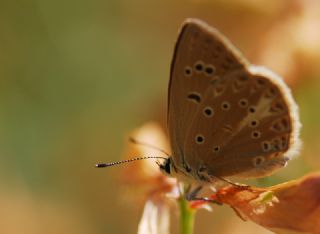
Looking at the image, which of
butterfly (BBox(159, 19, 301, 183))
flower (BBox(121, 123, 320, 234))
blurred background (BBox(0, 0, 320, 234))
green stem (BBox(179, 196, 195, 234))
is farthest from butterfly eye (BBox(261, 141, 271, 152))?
blurred background (BBox(0, 0, 320, 234))

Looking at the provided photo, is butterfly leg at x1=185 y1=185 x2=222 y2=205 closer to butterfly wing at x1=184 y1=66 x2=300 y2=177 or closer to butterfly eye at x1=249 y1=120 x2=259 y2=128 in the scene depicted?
butterfly wing at x1=184 y1=66 x2=300 y2=177

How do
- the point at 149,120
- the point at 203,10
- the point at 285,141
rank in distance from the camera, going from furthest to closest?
1. the point at 203,10
2. the point at 149,120
3. the point at 285,141

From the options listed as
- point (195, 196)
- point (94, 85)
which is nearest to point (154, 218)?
point (195, 196)

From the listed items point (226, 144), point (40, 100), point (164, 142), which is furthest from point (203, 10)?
point (226, 144)

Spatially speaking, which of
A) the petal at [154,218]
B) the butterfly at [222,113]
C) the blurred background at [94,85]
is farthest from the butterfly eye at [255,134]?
the blurred background at [94,85]

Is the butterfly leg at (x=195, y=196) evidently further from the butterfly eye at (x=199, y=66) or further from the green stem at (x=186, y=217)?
the butterfly eye at (x=199, y=66)

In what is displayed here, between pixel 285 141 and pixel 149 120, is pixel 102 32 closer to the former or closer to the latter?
pixel 149 120

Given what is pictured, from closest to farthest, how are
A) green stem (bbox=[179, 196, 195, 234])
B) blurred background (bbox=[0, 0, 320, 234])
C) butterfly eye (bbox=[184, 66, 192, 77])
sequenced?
green stem (bbox=[179, 196, 195, 234])
butterfly eye (bbox=[184, 66, 192, 77])
blurred background (bbox=[0, 0, 320, 234])
